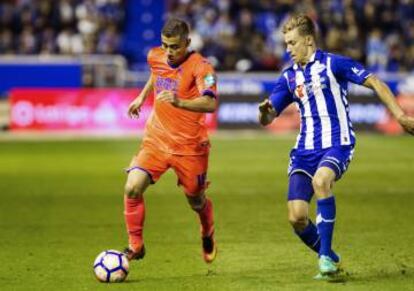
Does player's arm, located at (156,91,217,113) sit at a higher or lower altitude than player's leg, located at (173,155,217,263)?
higher

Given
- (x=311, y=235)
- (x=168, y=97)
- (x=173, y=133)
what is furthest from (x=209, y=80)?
(x=311, y=235)

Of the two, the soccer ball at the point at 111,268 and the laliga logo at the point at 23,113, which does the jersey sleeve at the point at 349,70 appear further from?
the laliga logo at the point at 23,113

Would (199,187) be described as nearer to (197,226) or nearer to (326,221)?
(326,221)

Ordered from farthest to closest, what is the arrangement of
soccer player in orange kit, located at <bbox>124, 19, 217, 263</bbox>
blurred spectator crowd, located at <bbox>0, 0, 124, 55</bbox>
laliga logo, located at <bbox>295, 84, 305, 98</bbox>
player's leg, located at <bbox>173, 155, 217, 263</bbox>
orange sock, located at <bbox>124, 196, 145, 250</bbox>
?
blurred spectator crowd, located at <bbox>0, 0, 124, 55</bbox> → player's leg, located at <bbox>173, 155, 217, 263</bbox> → orange sock, located at <bbox>124, 196, 145, 250</bbox> → soccer player in orange kit, located at <bbox>124, 19, 217, 263</bbox> → laliga logo, located at <bbox>295, 84, 305, 98</bbox>

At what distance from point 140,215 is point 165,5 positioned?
892 inches

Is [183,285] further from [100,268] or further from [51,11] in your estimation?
[51,11]

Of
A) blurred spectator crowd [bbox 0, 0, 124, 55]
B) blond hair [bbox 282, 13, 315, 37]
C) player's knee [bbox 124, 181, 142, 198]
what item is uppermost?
blond hair [bbox 282, 13, 315, 37]

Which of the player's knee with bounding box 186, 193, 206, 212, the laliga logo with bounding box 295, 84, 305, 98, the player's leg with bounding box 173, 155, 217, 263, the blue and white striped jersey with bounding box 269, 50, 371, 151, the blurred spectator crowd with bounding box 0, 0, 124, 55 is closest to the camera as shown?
the blue and white striped jersey with bounding box 269, 50, 371, 151

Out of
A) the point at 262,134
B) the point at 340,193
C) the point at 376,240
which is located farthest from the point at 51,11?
the point at 376,240

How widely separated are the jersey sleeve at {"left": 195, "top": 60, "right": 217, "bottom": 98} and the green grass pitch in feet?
4.90

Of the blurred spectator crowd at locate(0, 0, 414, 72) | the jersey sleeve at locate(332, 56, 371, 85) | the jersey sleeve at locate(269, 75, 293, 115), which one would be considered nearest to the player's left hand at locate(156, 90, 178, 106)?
the jersey sleeve at locate(269, 75, 293, 115)

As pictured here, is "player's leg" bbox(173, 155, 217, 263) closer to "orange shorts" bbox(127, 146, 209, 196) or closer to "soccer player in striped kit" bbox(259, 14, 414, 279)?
"orange shorts" bbox(127, 146, 209, 196)

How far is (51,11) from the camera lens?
2898 cm

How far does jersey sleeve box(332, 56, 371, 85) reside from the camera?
7.90m
